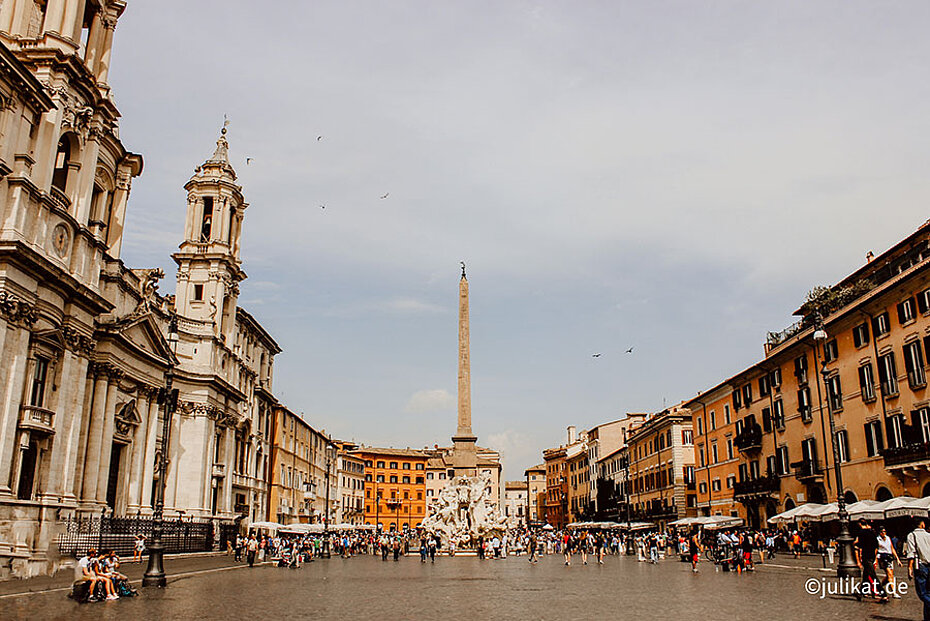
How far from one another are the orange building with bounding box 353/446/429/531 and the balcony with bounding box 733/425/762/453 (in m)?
67.9

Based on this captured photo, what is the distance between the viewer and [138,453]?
122 feet

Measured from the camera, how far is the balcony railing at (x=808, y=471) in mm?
35362

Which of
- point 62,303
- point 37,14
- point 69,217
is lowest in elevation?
point 62,303

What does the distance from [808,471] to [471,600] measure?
2569 centimetres

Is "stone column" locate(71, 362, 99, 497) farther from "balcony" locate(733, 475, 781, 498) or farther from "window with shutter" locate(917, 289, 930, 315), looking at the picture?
"balcony" locate(733, 475, 781, 498)

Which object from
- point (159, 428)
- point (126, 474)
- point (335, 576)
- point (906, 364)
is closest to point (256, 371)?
point (159, 428)

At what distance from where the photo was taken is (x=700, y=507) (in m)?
52.2

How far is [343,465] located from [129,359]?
185 feet

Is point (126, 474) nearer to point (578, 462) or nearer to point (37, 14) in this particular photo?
point (37, 14)

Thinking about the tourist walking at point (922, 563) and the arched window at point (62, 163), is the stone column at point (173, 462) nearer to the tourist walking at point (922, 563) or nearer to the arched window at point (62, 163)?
the arched window at point (62, 163)

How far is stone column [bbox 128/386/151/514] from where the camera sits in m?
36.5

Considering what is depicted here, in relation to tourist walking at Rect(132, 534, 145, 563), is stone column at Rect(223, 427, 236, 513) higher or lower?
higher

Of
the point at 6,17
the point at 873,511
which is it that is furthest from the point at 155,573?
the point at 873,511

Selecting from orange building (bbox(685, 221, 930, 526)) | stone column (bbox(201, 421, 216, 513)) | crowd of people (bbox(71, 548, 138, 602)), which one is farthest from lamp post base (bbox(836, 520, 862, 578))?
stone column (bbox(201, 421, 216, 513))
